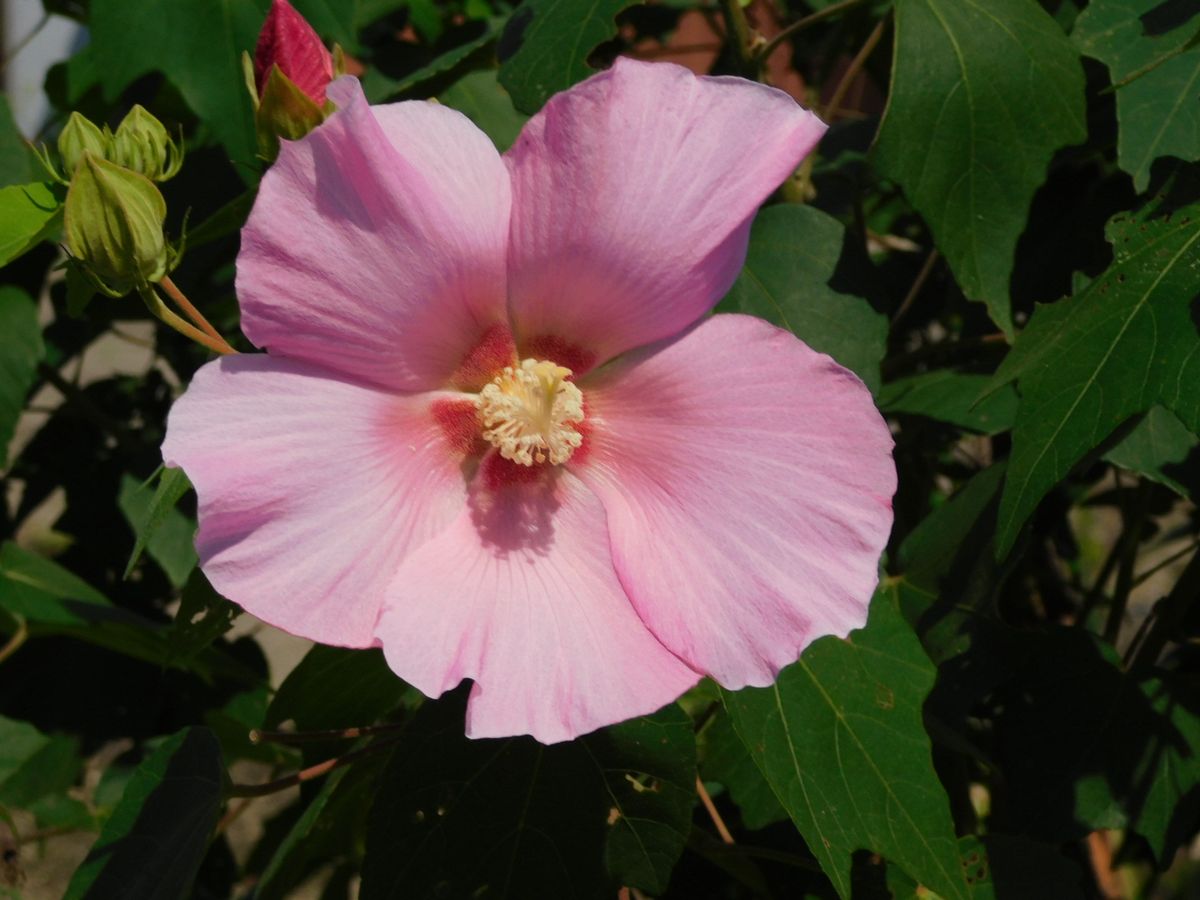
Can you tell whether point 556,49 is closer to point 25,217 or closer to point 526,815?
point 25,217

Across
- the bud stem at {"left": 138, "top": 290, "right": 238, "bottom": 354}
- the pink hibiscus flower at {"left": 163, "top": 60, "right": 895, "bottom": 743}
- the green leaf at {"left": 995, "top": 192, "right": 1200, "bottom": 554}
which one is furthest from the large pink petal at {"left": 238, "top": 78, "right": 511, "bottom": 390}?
the green leaf at {"left": 995, "top": 192, "right": 1200, "bottom": 554}

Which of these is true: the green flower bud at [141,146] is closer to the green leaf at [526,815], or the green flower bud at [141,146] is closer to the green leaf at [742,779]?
the green leaf at [526,815]

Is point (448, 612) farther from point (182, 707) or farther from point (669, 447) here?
point (182, 707)

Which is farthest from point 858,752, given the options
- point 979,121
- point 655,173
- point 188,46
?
point 188,46

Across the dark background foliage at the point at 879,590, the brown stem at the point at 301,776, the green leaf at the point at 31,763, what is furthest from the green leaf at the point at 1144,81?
the green leaf at the point at 31,763

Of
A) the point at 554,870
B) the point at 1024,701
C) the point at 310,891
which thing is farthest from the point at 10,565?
the point at 310,891

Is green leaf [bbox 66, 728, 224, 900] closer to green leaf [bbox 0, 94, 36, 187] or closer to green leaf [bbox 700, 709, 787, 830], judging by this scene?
green leaf [bbox 700, 709, 787, 830]

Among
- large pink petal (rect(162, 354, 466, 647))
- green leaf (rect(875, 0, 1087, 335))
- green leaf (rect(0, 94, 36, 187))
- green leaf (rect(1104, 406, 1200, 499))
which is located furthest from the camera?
green leaf (rect(0, 94, 36, 187))
